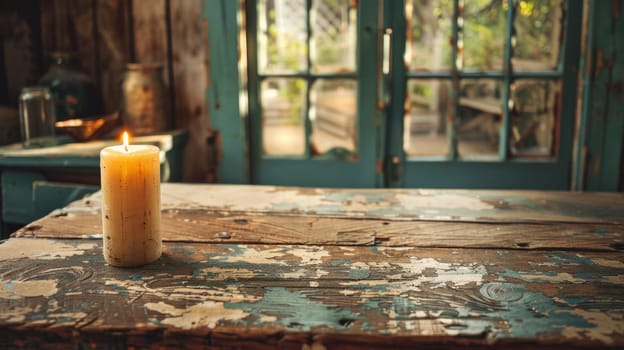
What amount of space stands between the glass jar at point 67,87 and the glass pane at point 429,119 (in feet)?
11.6

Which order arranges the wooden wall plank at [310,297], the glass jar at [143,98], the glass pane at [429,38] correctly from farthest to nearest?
the glass pane at [429,38]
the glass jar at [143,98]
the wooden wall plank at [310,297]

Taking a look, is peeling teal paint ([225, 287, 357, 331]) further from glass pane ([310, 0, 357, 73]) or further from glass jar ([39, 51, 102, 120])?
glass pane ([310, 0, 357, 73])

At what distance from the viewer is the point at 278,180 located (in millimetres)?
2236

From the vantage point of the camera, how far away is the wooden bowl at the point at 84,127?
6.41ft

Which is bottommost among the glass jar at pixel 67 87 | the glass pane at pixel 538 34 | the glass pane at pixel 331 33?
the glass jar at pixel 67 87

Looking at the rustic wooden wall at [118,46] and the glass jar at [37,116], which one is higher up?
the rustic wooden wall at [118,46]

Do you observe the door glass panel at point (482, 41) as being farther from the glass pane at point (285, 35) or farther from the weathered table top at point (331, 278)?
the weathered table top at point (331, 278)

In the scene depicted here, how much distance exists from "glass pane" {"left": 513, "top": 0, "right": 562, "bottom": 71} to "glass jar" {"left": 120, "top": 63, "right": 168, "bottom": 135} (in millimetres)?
1302

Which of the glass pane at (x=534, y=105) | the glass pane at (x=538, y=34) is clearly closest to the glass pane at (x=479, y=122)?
the glass pane at (x=538, y=34)

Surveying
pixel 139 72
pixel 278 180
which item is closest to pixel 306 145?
pixel 278 180

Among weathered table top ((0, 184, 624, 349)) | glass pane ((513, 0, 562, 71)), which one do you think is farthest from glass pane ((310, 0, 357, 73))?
weathered table top ((0, 184, 624, 349))

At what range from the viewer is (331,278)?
855 mm

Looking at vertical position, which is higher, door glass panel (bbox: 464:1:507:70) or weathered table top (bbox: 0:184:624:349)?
door glass panel (bbox: 464:1:507:70)

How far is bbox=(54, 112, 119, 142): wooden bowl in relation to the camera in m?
1.95
